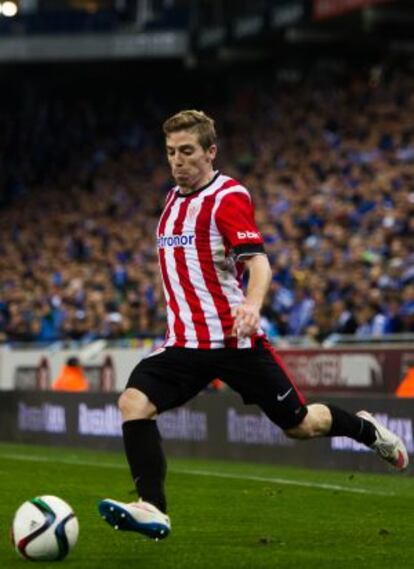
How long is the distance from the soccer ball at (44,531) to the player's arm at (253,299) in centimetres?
125

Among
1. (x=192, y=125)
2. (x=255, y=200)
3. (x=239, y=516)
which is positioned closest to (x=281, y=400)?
(x=192, y=125)

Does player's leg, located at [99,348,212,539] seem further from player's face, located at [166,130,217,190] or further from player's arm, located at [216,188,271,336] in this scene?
player's face, located at [166,130,217,190]

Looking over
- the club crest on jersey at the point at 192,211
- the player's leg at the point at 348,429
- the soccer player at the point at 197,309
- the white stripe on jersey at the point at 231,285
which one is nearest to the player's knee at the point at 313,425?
the player's leg at the point at 348,429

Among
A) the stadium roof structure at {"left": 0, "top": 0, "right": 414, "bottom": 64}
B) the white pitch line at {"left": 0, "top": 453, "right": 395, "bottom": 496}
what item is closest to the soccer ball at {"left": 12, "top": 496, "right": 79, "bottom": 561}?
the white pitch line at {"left": 0, "top": 453, "right": 395, "bottom": 496}

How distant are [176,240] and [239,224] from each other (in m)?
Result: 0.37

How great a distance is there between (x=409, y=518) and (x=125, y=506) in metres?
3.17

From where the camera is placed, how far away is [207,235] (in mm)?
7992

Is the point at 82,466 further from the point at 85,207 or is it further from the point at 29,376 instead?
the point at 85,207

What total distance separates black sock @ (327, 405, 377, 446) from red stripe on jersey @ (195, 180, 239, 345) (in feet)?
3.16

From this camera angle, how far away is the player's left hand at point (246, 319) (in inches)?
294

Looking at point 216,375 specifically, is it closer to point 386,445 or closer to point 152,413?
point 152,413

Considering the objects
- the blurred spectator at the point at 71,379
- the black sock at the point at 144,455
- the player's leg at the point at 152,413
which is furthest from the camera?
the blurred spectator at the point at 71,379

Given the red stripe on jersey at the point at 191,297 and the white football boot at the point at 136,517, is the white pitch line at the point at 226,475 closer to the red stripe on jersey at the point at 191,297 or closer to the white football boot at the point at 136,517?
the red stripe on jersey at the point at 191,297

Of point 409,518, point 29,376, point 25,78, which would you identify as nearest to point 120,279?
point 29,376
